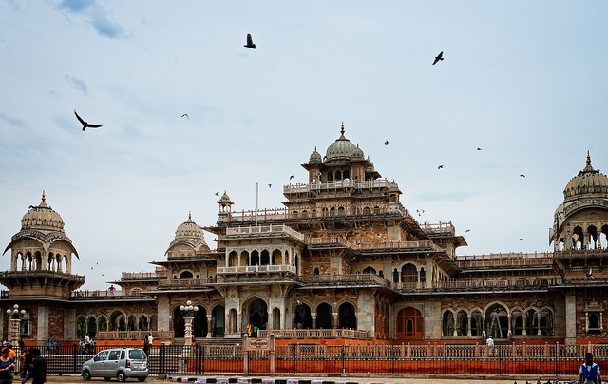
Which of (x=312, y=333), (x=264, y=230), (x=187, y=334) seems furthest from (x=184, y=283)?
(x=187, y=334)

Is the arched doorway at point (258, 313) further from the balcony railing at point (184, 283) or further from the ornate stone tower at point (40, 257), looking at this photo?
Answer: the ornate stone tower at point (40, 257)

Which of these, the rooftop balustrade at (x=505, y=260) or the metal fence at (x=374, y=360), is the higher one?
the rooftop balustrade at (x=505, y=260)

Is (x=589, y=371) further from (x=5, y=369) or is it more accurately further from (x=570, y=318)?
(x=570, y=318)

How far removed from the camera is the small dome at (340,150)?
68.0 meters

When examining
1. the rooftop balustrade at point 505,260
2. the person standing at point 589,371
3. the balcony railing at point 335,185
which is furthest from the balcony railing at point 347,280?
the person standing at point 589,371

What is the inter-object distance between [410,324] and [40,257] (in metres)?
28.7

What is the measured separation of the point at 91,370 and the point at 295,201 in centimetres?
3247

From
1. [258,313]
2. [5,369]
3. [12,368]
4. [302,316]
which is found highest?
[5,369]

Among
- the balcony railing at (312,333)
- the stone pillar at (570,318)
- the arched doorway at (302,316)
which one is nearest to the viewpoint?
the balcony railing at (312,333)

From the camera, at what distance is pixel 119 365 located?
1400 inches

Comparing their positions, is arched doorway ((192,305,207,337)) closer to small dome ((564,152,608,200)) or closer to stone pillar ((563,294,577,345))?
stone pillar ((563,294,577,345))

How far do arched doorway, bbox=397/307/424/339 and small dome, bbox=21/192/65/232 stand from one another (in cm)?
2756

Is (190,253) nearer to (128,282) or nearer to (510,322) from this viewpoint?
(128,282)

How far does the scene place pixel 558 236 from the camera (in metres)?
58.0
